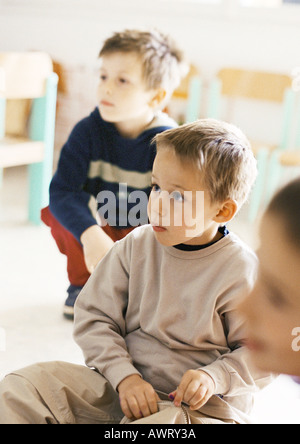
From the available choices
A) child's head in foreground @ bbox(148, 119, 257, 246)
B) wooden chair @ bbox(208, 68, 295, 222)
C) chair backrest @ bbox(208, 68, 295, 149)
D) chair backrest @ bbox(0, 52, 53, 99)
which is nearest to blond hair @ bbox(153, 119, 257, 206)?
child's head in foreground @ bbox(148, 119, 257, 246)

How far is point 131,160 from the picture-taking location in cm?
161

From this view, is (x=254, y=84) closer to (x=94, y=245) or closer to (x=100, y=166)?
(x=100, y=166)

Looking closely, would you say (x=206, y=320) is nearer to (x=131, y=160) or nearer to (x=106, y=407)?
(x=106, y=407)

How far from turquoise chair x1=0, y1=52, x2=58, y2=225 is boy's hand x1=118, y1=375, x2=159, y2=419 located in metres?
1.54

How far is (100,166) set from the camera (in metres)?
1.66

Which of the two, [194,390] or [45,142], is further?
[45,142]

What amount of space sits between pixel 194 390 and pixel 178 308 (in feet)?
0.46

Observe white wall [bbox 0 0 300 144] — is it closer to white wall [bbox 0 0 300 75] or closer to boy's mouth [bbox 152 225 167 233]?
white wall [bbox 0 0 300 75]

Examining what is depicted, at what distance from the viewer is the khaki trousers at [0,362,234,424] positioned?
89 cm

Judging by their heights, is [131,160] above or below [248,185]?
below

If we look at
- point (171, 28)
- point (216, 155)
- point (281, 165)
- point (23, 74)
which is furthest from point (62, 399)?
point (171, 28)
